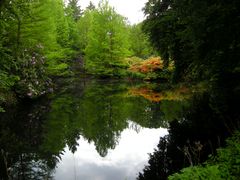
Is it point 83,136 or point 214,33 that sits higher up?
point 83,136

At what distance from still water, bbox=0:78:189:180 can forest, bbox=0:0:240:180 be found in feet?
0.47

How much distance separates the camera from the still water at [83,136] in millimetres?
→ 10484

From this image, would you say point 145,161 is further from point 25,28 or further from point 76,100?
point 25,28

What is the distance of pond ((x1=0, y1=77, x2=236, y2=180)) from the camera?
10.3 metres

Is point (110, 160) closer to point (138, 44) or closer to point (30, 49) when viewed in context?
point (30, 49)

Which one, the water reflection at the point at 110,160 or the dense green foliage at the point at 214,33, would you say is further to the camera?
the water reflection at the point at 110,160

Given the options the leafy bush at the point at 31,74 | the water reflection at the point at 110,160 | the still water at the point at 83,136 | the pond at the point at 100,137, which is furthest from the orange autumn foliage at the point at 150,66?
the water reflection at the point at 110,160

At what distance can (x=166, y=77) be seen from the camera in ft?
127

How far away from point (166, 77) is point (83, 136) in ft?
83.0

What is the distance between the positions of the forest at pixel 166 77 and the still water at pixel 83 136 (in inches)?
5.6

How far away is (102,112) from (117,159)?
28.1 feet

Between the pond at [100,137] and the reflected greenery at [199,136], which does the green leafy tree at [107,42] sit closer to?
the pond at [100,137]

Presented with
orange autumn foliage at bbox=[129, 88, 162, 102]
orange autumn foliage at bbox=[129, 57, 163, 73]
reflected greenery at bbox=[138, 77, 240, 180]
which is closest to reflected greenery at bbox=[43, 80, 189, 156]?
orange autumn foliage at bbox=[129, 88, 162, 102]

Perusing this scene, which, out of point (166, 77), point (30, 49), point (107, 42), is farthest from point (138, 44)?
point (30, 49)
